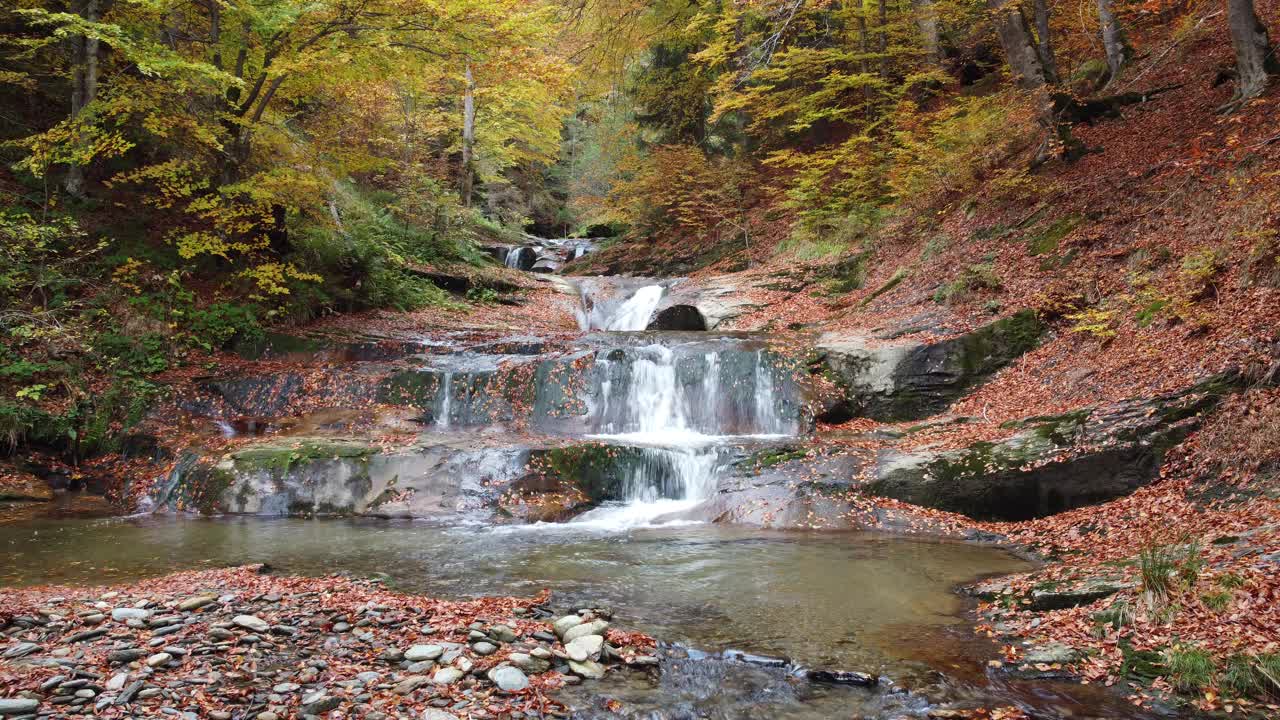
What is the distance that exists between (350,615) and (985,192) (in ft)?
47.1

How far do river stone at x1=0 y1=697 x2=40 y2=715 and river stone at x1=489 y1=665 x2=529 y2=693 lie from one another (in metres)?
2.16

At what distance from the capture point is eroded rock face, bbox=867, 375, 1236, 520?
23.0ft

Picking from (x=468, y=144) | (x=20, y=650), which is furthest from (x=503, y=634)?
(x=468, y=144)

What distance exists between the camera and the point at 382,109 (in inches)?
707

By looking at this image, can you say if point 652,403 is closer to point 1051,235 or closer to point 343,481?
point 343,481

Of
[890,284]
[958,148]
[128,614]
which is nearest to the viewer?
[128,614]

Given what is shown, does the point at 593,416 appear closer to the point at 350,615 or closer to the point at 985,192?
the point at 350,615

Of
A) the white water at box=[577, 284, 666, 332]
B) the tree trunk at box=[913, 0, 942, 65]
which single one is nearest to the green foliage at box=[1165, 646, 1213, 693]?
the white water at box=[577, 284, 666, 332]

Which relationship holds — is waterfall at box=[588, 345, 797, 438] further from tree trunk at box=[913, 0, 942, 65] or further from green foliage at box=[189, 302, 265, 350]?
tree trunk at box=[913, 0, 942, 65]

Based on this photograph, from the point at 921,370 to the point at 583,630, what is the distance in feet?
26.8

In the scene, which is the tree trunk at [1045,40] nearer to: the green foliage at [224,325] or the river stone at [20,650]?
the river stone at [20,650]

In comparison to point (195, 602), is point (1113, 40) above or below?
above

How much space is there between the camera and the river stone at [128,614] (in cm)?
A: 441

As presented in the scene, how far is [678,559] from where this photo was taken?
7105 mm
